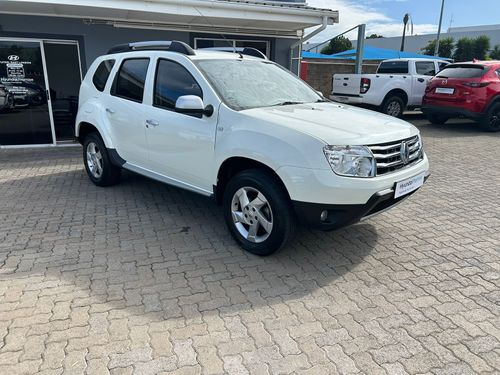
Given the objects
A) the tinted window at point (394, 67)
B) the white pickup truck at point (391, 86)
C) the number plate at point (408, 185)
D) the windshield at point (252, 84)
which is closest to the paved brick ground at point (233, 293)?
the number plate at point (408, 185)

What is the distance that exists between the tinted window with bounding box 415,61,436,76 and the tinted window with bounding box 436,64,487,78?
152cm

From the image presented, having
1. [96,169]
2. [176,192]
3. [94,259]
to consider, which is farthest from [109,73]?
[94,259]

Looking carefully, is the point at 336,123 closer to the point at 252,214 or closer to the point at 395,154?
the point at 395,154

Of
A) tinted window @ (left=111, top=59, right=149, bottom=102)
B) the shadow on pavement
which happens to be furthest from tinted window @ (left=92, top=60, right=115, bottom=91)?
the shadow on pavement

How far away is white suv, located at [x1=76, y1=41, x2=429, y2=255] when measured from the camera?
314cm

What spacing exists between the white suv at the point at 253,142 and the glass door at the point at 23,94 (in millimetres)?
4280

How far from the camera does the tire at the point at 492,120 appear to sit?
34.4 feet

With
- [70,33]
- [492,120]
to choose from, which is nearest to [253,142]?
[70,33]

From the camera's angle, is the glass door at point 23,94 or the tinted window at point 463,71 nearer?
the glass door at point 23,94

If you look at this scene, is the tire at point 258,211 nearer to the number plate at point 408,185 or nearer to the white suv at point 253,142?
the white suv at point 253,142

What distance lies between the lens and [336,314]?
288 centimetres

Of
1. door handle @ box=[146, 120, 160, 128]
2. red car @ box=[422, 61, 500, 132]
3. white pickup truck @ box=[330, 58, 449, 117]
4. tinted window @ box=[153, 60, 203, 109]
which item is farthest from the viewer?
white pickup truck @ box=[330, 58, 449, 117]

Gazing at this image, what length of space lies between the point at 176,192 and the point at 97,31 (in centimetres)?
538

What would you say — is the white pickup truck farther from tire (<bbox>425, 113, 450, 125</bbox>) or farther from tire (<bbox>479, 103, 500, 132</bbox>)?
tire (<bbox>479, 103, 500, 132</bbox>)
